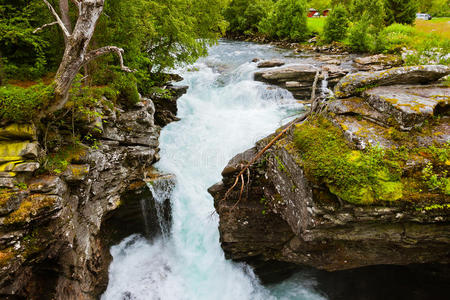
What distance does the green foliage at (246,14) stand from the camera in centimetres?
3862

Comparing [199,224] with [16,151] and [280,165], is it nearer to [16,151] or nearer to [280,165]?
[280,165]

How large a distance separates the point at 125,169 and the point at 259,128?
6.49m

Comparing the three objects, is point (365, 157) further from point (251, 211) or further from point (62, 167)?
point (62, 167)

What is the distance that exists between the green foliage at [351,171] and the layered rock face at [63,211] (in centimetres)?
591

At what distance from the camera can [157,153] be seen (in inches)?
399

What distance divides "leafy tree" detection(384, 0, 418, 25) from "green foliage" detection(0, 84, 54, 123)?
33.8 meters

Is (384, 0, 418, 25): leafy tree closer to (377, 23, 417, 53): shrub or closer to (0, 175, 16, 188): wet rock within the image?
(377, 23, 417, 53): shrub

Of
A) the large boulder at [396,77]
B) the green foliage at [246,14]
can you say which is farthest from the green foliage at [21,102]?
the green foliage at [246,14]

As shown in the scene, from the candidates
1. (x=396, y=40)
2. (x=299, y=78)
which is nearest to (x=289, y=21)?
(x=396, y=40)

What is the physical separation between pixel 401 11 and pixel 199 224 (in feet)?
108

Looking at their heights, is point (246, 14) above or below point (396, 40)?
above

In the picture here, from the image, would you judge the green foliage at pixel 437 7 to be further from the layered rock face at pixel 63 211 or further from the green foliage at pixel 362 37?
the layered rock face at pixel 63 211

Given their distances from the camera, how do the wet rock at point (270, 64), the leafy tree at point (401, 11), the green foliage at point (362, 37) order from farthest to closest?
1. the leafy tree at point (401, 11)
2. the green foliage at point (362, 37)
3. the wet rock at point (270, 64)

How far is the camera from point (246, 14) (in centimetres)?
3891
